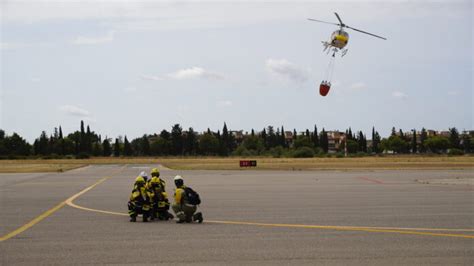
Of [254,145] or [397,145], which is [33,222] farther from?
[397,145]

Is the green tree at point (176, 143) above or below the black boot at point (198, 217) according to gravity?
above

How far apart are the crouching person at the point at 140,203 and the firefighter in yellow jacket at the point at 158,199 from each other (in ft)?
0.53

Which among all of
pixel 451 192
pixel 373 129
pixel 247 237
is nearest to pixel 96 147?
pixel 373 129

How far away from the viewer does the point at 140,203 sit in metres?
16.3

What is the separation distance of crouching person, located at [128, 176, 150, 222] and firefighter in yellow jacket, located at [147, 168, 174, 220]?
162mm

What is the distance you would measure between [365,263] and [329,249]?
1.43 meters

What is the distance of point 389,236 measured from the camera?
13.2 metres

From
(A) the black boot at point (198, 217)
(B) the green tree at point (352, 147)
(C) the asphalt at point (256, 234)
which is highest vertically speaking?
(B) the green tree at point (352, 147)

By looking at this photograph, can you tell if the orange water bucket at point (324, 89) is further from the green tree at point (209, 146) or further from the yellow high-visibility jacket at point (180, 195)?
the green tree at point (209, 146)

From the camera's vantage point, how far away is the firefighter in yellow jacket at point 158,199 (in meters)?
16.5

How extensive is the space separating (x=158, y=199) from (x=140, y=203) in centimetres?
54

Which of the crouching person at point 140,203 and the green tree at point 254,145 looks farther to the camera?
the green tree at point 254,145

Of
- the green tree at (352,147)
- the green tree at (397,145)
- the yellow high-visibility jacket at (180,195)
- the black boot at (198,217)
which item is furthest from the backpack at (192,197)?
the green tree at (397,145)

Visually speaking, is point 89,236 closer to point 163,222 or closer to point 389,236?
point 163,222
